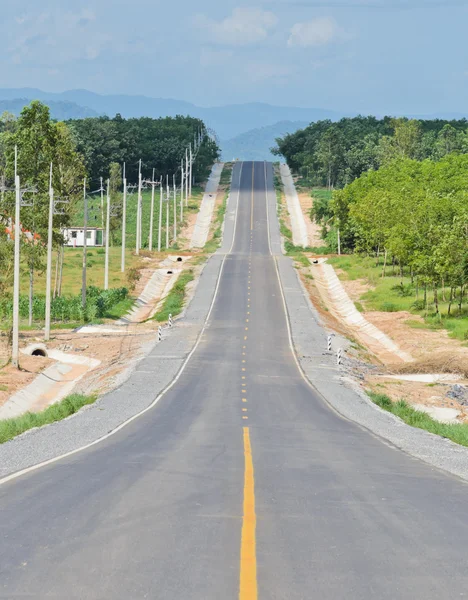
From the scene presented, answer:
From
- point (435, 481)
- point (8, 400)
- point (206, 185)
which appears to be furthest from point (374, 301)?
point (206, 185)

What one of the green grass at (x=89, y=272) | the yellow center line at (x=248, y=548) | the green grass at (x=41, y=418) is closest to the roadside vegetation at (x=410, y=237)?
the green grass at (x=89, y=272)

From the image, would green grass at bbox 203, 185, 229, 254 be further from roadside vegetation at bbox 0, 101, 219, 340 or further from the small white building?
the small white building

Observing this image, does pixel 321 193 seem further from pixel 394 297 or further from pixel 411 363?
pixel 411 363

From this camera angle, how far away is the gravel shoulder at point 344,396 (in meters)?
20.8

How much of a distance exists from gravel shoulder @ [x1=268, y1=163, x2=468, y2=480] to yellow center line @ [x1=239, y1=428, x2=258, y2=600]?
5.37 m

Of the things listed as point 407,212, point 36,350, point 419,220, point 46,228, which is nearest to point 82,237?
point 407,212

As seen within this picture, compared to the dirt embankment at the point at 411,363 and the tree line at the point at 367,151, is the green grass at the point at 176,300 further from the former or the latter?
the tree line at the point at 367,151

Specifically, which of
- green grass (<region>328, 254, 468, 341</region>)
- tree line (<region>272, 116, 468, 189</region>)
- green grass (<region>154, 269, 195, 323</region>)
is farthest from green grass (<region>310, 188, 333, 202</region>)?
green grass (<region>154, 269, 195, 323</region>)

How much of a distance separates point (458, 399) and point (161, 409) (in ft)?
47.2

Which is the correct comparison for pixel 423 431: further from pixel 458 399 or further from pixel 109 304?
pixel 109 304

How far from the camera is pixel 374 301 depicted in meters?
76.8

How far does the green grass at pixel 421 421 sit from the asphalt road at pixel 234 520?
9.61 feet

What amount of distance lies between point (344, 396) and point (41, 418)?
12.9 m

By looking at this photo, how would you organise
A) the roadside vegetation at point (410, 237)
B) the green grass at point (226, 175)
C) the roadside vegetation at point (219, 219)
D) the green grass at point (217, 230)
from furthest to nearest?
1. the green grass at point (226, 175)
2. the roadside vegetation at point (219, 219)
3. the green grass at point (217, 230)
4. the roadside vegetation at point (410, 237)
